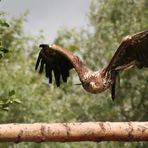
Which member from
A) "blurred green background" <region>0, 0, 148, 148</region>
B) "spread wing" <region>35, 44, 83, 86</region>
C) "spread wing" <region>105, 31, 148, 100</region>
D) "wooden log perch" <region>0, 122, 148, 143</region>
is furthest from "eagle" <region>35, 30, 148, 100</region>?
"blurred green background" <region>0, 0, 148, 148</region>

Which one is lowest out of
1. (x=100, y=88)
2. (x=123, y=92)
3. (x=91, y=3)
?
(x=123, y=92)

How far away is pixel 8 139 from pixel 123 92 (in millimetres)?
17700

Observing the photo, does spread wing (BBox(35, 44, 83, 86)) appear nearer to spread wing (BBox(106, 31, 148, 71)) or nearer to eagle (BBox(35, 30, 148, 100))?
eagle (BBox(35, 30, 148, 100))

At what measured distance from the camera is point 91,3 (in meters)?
27.3

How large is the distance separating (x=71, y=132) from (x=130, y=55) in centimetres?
361

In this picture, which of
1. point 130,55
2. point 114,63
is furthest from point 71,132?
point 130,55

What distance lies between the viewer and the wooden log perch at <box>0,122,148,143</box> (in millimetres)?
6102

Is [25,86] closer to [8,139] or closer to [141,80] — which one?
[141,80]

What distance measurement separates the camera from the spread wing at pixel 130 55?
29.6 feet

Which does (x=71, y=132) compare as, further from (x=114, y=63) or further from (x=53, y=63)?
(x=53, y=63)

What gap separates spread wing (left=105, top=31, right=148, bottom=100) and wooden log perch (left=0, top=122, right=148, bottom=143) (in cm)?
271

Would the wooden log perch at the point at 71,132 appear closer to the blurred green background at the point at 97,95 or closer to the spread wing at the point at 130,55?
the spread wing at the point at 130,55

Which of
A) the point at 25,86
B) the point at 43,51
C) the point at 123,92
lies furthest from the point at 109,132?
the point at 123,92

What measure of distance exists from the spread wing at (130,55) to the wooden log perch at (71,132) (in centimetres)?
271
